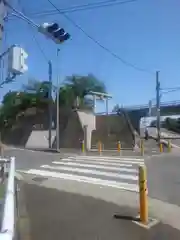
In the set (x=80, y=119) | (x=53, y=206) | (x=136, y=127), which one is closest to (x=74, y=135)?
(x=80, y=119)

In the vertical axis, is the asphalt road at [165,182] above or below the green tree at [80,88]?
below

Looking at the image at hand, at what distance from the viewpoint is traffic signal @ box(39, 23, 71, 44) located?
9405 millimetres

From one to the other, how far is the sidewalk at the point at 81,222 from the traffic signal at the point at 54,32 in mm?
4820

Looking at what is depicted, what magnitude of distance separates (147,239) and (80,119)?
26576 millimetres

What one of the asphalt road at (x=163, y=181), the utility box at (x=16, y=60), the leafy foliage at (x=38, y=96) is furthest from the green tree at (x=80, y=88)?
the utility box at (x=16, y=60)

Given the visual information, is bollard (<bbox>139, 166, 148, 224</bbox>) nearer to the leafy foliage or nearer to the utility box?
the utility box

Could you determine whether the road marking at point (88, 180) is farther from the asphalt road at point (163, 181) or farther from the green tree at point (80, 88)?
the green tree at point (80, 88)

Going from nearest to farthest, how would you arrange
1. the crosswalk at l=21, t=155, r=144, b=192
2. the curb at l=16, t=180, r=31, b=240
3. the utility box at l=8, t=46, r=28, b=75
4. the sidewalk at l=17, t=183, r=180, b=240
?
the curb at l=16, t=180, r=31, b=240
the sidewalk at l=17, t=183, r=180, b=240
the utility box at l=8, t=46, r=28, b=75
the crosswalk at l=21, t=155, r=144, b=192

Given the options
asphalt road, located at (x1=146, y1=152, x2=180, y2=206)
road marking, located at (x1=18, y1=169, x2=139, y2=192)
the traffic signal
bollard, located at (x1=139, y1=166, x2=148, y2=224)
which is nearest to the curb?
bollard, located at (x1=139, y1=166, x2=148, y2=224)

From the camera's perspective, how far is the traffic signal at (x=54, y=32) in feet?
30.9

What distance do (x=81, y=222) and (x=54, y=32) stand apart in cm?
595

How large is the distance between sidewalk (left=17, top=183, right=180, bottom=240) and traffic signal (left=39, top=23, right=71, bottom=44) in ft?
15.8

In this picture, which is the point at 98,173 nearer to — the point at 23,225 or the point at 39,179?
the point at 39,179

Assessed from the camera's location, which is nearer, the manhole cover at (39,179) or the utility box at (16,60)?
the utility box at (16,60)
